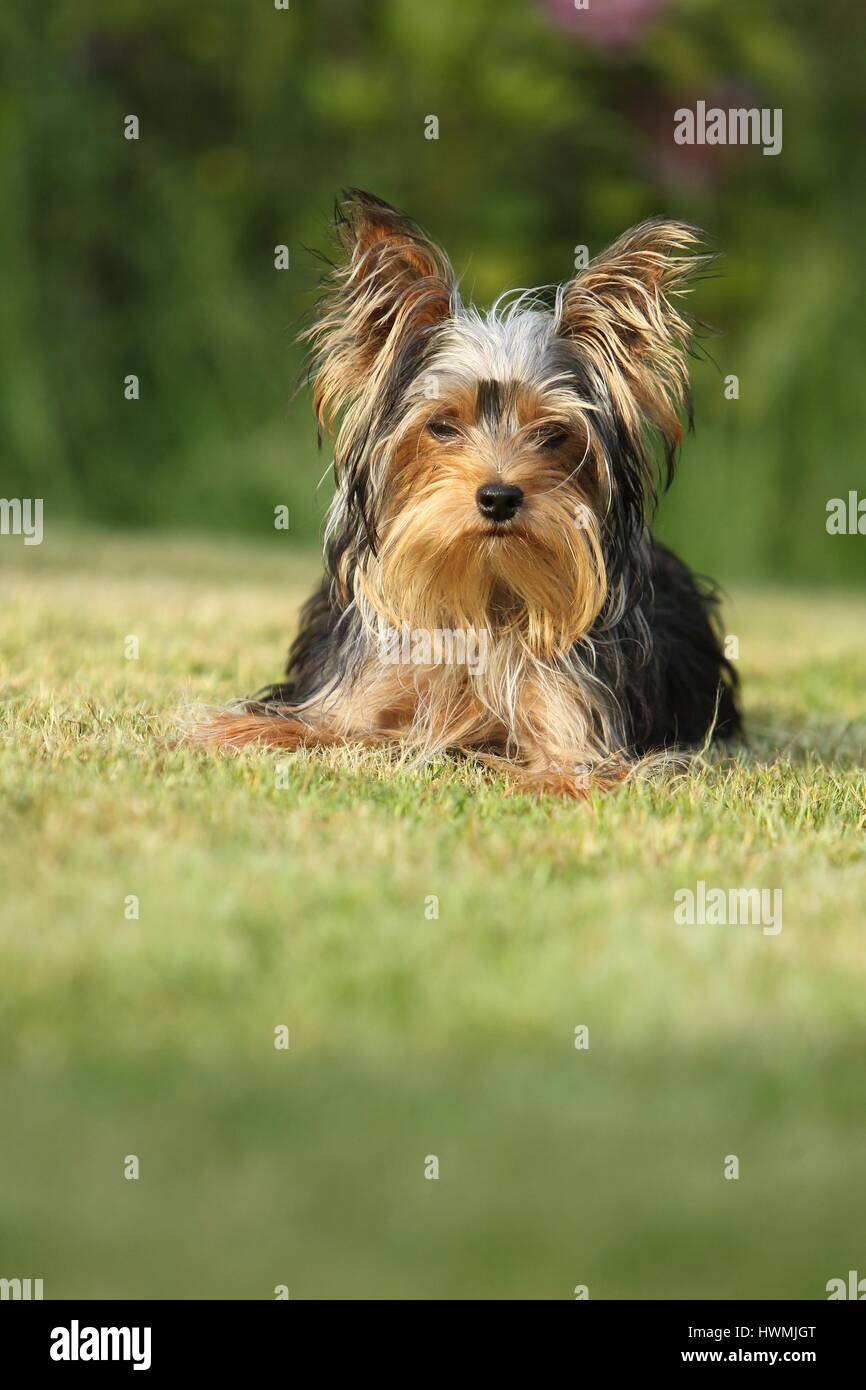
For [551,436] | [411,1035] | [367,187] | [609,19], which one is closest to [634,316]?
[551,436]

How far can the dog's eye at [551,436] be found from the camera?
5031 millimetres

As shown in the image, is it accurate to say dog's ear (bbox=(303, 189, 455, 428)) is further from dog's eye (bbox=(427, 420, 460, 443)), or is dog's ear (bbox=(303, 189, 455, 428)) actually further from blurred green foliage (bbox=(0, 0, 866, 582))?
blurred green foliage (bbox=(0, 0, 866, 582))

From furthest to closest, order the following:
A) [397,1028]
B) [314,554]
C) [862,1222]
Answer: [314,554], [397,1028], [862,1222]

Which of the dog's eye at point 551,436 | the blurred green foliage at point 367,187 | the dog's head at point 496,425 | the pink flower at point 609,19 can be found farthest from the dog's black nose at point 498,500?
the pink flower at point 609,19

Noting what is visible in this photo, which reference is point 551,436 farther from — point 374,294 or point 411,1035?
point 411,1035

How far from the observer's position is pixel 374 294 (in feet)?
17.0

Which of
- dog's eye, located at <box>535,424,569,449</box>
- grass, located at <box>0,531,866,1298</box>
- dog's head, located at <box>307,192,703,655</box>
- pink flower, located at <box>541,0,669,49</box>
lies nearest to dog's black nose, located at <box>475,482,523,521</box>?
dog's head, located at <box>307,192,703,655</box>

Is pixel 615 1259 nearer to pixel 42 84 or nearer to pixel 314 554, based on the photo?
pixel 314 554

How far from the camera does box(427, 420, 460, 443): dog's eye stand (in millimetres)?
5047

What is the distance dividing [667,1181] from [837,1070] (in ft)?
1.69

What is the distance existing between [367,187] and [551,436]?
397 inches

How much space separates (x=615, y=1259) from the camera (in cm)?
253

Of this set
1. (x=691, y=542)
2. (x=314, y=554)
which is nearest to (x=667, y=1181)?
(x=314, y=554)

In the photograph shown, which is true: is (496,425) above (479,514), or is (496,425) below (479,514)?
above
